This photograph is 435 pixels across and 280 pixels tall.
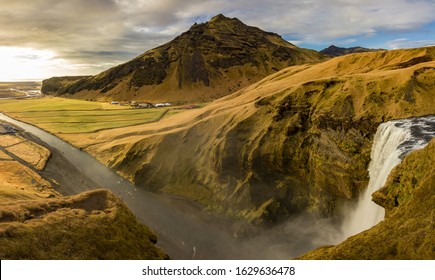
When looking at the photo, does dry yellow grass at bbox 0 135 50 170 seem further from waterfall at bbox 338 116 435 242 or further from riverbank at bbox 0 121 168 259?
waterfall at bbox 338 116 435 242

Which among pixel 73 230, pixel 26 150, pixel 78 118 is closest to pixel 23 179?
pixel 26 150

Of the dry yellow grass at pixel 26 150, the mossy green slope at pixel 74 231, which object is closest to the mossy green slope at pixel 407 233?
the mossy green slope at pixel 74 231

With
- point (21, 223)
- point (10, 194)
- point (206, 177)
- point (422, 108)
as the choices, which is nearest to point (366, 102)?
point (422, 108)

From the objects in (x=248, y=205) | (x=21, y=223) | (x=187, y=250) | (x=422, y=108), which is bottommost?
(x=187, y=250)

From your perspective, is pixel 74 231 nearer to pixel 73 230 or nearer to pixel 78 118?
pixel 73 230

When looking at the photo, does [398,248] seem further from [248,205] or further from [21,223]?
[248,205]

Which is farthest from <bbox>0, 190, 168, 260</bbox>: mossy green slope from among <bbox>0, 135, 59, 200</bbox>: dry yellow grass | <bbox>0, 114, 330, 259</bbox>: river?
<bbox>0, 114, 330, 259</bbox>: river
